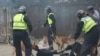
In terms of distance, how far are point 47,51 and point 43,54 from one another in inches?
A: 8.1

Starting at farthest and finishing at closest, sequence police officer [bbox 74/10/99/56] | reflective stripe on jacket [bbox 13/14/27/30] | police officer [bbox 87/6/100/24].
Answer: reflective stripe on jacket [bbox 13/14/27/30]
police officer [bbox 87/6/100/24]
police officer [bbox 74/10/99/56]

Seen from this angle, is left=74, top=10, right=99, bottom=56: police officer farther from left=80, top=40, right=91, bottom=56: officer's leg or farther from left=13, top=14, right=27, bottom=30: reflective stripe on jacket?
left=13, top=14, right=27, bottom=30: reflective stripe on jacket

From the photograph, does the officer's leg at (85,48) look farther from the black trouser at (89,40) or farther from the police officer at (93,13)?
the police officer at (93,13)

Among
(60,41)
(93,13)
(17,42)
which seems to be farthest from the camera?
(60,41)

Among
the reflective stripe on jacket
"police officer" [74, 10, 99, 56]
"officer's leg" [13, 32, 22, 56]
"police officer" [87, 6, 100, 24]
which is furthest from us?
"officer's leg" [13, 32, 22, 56]

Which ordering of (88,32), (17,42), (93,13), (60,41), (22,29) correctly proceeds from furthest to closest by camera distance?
(60,41) → (93,13) → (17,42) → (22,29) → (88,32)

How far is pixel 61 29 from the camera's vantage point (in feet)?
78.5

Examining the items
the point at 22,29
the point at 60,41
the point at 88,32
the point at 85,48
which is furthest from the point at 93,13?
the point at 60,41

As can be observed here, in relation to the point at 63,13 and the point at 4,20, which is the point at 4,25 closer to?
the point at 4,20

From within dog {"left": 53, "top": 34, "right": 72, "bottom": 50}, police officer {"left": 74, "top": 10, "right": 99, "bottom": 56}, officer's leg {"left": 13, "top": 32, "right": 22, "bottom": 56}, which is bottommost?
dog {"left": 53, "top": 34, "right": 72, "bottom": 50}

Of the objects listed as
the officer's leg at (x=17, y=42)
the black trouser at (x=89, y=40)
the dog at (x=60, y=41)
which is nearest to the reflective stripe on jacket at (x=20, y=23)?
the officer's leg at (x=17, y=42)

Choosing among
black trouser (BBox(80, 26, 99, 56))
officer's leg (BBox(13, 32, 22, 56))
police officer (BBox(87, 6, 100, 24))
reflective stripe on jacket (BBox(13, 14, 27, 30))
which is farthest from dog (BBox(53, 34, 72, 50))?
black trouser (BBox(80, 26, 99, 56))

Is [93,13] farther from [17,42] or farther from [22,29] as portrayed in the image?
[17,42]

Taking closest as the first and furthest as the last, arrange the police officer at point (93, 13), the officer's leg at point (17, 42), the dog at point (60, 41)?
the police officer at point (93, 13) → the officer's leg at point (17, 42) → the dog at point (60, 41)
